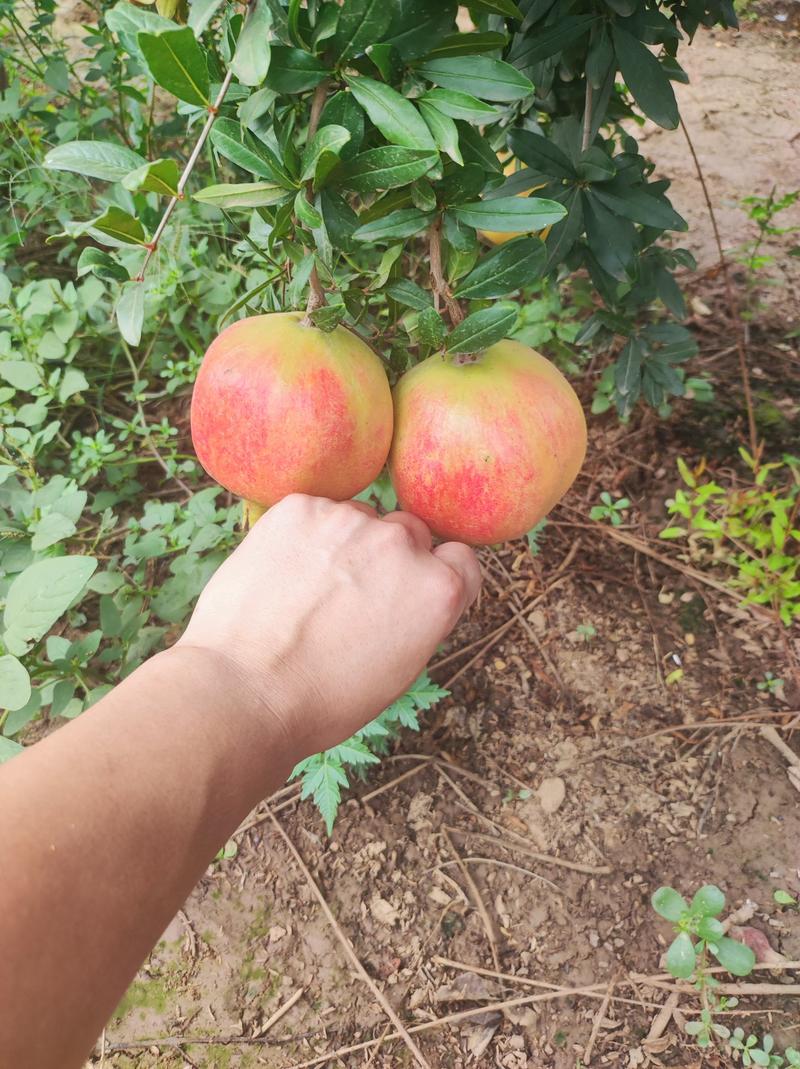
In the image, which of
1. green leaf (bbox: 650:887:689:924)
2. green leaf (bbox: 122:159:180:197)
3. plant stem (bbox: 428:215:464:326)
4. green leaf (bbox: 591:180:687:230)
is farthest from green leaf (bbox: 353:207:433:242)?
green leaf (bbox: 650:887:689:924)

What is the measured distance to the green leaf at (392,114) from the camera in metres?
0.80

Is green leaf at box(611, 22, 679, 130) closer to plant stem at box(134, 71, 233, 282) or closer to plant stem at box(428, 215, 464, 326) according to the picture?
plant stem at box(428, 215, 464, 326)

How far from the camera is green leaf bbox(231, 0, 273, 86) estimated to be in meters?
0.72

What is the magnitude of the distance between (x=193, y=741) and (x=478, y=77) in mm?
756

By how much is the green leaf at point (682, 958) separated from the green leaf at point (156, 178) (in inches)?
52.5

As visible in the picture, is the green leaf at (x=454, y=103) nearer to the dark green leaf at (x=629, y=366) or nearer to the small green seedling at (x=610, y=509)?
the dark green leaf at (x=629, y=366)

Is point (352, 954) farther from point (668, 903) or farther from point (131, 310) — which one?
point (131, 310)

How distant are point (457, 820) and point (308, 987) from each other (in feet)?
1.44

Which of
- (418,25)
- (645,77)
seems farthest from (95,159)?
(645,77)

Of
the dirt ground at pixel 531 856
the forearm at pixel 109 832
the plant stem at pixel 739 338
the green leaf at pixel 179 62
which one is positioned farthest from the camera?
the plant stem at pixel 739 338

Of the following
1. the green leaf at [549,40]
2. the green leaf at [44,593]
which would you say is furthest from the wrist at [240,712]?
the green leaf at [549,40]

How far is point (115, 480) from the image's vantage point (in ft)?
6.84

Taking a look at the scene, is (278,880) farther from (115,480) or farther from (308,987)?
(115,480)

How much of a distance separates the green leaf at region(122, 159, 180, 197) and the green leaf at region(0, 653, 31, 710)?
28.4 inches
